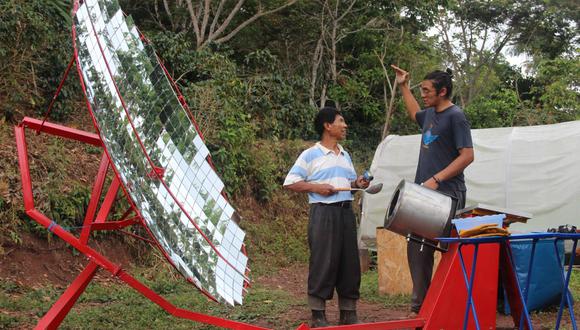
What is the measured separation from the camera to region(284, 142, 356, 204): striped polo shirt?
223 inches

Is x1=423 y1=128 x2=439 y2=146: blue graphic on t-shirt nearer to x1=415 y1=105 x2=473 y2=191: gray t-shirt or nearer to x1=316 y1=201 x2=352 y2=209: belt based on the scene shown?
x1=415 y1=105 x2=473 y2=191: gray t-shirt

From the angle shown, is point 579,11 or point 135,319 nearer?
point 135,319

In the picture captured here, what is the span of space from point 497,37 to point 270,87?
1468 cm

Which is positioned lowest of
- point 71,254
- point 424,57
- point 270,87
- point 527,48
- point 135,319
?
point 135,319

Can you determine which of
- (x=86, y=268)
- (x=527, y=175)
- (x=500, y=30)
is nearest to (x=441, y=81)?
(x=86, y=268)

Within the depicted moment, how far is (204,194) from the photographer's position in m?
5.73

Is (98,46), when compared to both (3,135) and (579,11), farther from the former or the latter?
(579,11)

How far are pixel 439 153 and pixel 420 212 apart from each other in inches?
34.7

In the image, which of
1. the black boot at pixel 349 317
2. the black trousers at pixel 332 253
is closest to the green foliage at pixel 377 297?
the black boot at pixel 349 317

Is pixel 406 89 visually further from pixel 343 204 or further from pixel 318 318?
pixel 318 318

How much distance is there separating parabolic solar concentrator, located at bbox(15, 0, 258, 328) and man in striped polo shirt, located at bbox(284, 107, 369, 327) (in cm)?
59

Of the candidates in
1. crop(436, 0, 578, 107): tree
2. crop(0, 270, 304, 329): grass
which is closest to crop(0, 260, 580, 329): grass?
crop(0, 270, 304, 329): grass

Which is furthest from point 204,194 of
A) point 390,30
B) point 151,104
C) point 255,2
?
point 390,30

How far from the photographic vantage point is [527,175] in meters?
8.94
